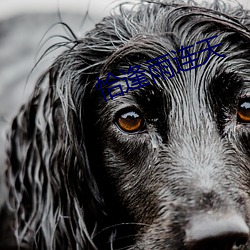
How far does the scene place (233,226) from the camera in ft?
8.63

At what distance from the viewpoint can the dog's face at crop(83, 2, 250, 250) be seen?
9.47 feet

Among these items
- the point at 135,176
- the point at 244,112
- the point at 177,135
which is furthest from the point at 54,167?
the point at 244,112

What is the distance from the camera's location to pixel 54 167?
342 cm

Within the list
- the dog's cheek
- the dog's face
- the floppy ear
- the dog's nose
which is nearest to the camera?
the dog's nose

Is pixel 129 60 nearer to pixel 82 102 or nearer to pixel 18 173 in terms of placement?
pixel 82 102

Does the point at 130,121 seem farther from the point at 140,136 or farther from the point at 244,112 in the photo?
the point at 244,112

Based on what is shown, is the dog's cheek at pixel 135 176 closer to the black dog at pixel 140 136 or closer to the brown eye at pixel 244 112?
the black dog at pixel 140 136

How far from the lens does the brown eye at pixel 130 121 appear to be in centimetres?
310

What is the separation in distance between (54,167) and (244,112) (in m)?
0.92

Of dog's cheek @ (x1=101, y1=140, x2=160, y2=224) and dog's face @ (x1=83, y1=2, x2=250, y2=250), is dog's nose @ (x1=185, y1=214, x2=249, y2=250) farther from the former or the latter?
dog's cheek @ (x1=101, y1=140, x2=160, y2=224)

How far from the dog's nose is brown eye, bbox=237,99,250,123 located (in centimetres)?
54

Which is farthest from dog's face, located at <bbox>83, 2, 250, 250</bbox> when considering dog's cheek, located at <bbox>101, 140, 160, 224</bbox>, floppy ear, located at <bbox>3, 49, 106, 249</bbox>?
floppy ear, located at <bbox>3, 49, 106, 249</bbox>

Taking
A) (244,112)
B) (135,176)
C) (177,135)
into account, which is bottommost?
(135,176)

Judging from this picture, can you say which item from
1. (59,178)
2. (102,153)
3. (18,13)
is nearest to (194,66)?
(102,153)
